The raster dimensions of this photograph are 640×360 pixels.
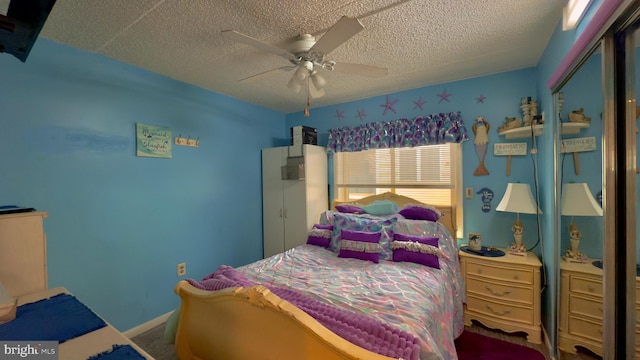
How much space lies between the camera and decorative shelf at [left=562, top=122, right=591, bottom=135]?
4.90 ft

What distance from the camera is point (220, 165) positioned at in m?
3.23

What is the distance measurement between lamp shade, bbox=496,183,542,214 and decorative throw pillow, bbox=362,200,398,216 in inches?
40.6

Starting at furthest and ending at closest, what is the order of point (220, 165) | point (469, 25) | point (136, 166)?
1. point (220, 165)
2. point (136, 166)
3. point (469, 25)

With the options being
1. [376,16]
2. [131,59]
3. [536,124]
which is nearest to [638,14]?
[376,16]

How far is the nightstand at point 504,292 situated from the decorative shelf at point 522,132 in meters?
1.13

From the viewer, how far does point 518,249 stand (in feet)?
8.02

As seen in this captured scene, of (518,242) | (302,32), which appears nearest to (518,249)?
(518,242)

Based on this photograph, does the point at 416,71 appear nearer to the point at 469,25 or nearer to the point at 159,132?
the point at 469,25

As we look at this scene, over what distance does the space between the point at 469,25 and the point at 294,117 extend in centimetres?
273

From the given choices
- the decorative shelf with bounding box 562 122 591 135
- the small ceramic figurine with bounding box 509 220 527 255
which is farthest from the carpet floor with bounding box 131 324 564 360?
the decorative shelf with bounding box 562 122 591 135

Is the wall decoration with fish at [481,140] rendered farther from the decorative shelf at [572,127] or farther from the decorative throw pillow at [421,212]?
the decorative shelf at [572,127]

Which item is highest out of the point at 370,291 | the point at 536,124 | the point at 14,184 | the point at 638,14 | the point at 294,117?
the point at 294,117

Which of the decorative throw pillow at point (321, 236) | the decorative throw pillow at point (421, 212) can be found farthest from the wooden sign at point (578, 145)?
the decorative throw pillow at point (321, 236)

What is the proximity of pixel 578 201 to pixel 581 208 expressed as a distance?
6 centimetres
